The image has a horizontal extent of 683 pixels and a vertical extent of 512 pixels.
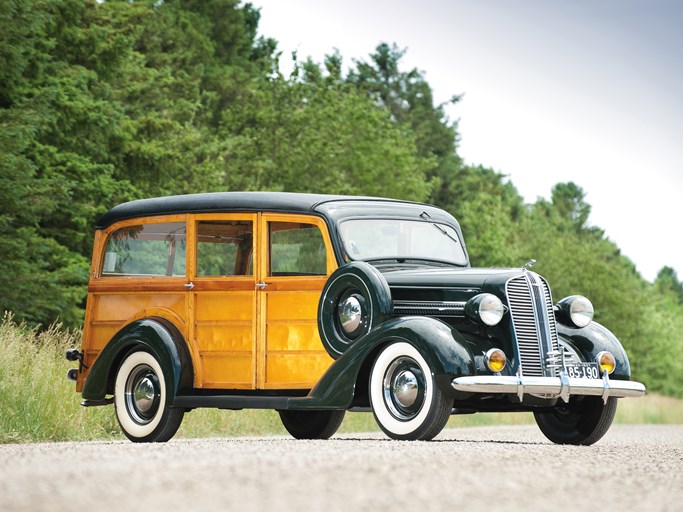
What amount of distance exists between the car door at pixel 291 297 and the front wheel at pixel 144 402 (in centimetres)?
97

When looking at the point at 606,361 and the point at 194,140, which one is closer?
the point at 606,361

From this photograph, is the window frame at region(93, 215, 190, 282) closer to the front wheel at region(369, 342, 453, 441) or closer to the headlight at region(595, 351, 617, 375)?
Result: the front wheel at region(369, 342, 453, 441)

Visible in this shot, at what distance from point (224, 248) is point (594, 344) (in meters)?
3.63

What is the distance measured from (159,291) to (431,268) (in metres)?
2.70

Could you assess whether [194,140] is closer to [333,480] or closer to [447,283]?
[447,283]

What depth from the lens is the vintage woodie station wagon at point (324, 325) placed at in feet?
32.8

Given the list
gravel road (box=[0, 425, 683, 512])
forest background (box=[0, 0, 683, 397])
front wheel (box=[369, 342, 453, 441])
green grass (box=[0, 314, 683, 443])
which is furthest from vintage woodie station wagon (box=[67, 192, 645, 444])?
forest background (box=[0, 0, 683, 397])

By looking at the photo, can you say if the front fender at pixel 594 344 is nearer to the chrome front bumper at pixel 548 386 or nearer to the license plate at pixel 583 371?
the chrome front bumper at pixel 548 386

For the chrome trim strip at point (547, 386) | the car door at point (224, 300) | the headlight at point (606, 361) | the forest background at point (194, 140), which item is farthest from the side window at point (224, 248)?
the forest background at point (194, 140)

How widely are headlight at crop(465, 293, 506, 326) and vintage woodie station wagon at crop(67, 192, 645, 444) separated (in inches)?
0.5

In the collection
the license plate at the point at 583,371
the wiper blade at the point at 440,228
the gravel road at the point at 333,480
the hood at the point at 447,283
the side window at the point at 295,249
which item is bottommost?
the gravel road at the point at 333,480

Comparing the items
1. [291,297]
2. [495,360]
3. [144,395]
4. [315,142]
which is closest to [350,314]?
[291,297]

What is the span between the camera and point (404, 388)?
9.95 meters

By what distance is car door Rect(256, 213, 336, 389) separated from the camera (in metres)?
10.9
